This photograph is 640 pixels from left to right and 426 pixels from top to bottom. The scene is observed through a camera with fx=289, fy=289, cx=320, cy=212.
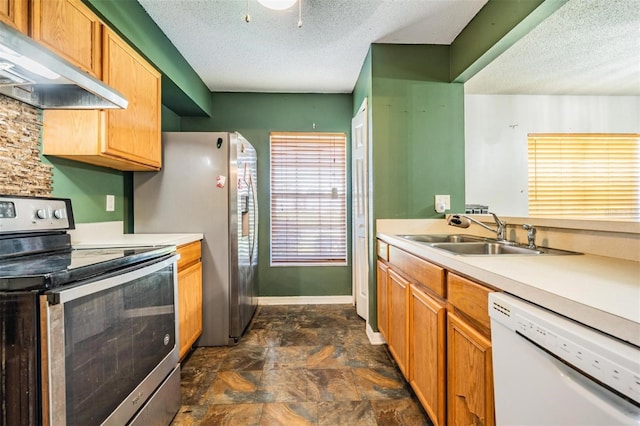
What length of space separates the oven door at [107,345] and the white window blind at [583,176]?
359cm

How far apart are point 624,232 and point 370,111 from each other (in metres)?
1.79

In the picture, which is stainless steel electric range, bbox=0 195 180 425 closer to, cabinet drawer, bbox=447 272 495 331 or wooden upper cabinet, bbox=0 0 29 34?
wooden upper cabinet, bbox=0 0 29 34

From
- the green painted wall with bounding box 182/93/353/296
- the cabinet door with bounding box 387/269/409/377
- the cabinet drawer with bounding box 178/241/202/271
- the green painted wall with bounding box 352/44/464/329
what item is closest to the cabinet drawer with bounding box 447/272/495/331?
the cabinet door with bounding box 387/269/409/377

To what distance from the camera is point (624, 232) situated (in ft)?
3.49

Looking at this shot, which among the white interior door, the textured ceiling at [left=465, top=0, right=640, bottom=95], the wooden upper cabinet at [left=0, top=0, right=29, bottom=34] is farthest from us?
the white interior door

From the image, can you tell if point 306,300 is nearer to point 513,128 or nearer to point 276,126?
point 276,126

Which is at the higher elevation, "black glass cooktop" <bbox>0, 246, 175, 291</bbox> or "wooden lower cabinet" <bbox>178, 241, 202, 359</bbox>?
"black glass cooktop" <bbox>0, 246, 175, 291</bbox>

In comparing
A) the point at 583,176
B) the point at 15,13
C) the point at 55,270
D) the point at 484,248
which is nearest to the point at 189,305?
the point at 55,270

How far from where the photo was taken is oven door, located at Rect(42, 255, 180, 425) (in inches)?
33.6

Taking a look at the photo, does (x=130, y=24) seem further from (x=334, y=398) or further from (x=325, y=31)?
(x=334, y=398)

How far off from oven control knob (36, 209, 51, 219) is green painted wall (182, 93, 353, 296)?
6.56ft

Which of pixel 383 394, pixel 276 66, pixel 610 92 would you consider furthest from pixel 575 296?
pixel 610 92

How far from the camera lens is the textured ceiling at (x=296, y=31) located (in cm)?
192

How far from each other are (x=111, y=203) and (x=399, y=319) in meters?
2.15
